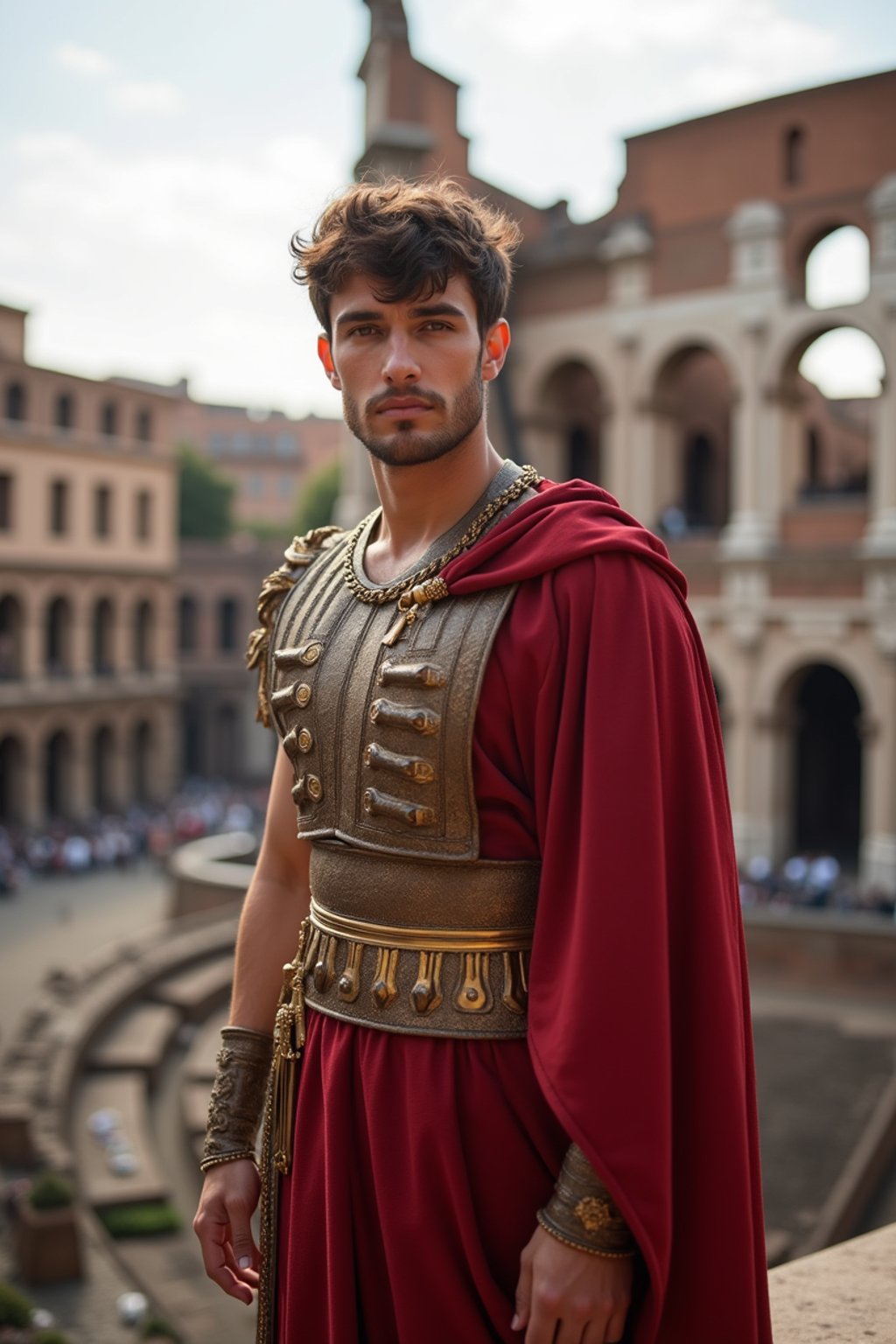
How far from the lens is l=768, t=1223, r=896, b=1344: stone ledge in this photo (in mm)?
2781

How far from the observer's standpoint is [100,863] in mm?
30766

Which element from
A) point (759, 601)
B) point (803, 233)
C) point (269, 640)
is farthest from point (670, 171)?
point (269, 640)

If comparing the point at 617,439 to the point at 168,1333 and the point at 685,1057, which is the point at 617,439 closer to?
the point at 168,1333

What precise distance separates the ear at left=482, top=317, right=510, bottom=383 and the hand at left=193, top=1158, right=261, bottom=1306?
1.65m

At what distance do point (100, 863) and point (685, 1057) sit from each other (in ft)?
98.7

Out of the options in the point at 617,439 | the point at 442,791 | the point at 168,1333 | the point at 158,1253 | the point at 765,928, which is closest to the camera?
the point at 442,791

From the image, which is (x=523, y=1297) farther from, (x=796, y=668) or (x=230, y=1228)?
(x=796, y=668)

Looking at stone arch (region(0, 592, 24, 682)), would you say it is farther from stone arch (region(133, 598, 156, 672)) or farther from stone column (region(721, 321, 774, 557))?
stone column (region(721, 321, 774, 557))

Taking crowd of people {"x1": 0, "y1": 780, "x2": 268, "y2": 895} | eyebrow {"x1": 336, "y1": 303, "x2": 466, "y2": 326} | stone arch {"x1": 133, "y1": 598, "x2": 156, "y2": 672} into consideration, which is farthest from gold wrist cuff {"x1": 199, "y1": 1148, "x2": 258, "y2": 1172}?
stone arch {"x1": 133, "y1": 598, "x2": 156, "y2": 672}

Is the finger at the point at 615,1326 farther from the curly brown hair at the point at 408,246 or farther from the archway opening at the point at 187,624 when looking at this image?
the archway opening at the point at 187,624

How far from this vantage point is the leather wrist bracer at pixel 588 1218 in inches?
77.2

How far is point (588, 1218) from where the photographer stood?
6.43ft

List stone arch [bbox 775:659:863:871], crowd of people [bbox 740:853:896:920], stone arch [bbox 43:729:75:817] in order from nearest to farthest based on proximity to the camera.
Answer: crowd of people [bbox 740:853:896:920] → stone arch [bbox 775:659:863:871] → stone arch [bbox 43:729:75:817]

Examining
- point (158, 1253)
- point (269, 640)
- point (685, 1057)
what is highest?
point (269, 640)
